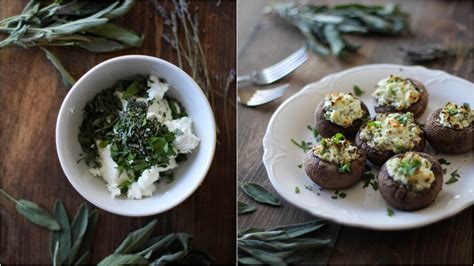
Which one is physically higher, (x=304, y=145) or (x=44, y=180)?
(x=44, y=180)

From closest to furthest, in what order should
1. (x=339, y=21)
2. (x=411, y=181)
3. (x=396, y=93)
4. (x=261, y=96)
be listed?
(x=411, y=181), (x=396, y=93), (x=261, y=96), (x=339, y=21)

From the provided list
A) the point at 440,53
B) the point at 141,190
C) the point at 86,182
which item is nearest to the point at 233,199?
the point at 141,190

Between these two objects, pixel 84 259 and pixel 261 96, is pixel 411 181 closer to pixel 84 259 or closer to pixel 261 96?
pixel 261 96

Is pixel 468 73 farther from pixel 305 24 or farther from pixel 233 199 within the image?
pixel 233 199

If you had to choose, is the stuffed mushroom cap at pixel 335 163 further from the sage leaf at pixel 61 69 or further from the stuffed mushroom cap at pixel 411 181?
the sage leaf at pixel 61 69

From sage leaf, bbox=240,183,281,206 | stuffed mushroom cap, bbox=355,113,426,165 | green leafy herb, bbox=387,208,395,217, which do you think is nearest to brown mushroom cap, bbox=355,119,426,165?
stuffed mushroom cap, bbox=355,113,426,165

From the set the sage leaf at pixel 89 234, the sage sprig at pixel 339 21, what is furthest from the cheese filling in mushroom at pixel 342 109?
the sage leaf at pixel 89 234

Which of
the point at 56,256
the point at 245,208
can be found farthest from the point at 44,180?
the point at 245,208
